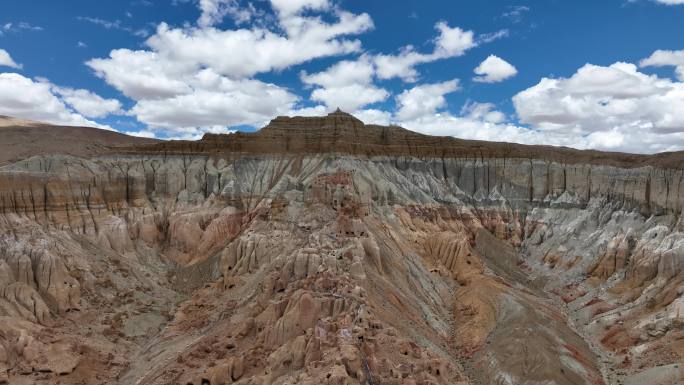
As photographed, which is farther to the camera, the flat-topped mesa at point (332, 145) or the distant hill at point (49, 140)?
the distant hill at point (49, 140)

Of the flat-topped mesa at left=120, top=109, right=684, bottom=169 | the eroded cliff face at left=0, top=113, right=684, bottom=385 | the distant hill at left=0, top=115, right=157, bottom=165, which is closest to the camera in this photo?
the eroded cliff face at left=0, top=113, right=684, bottom=385

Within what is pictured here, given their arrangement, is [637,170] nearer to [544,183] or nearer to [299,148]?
[544,183]

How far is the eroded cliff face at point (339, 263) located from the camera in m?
30.8

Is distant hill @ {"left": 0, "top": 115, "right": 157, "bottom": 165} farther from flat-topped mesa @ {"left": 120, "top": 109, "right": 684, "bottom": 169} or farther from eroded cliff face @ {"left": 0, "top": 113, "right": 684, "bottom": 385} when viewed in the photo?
eroded cliff face @ {"left": 0, "top": 113, "right": 684, "bottom": 385}

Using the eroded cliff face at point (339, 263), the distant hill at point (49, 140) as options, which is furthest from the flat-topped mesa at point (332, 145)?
the distant hill at point (49, 140)

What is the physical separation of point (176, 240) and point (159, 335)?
17987 millimetres

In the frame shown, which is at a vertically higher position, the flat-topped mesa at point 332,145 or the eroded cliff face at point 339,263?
the flat-topped mesa at point 332,145

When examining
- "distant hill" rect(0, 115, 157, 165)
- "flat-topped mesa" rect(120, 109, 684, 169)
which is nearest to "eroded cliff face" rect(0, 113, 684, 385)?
"flat-topped mesa" rect(120, 109, 684, 169)

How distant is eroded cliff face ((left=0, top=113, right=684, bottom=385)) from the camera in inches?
1213

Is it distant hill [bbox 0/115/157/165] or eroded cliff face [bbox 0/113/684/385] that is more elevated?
distant hill [bbox 0/115/157/165]

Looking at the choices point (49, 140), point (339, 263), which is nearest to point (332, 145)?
point (339, 263)

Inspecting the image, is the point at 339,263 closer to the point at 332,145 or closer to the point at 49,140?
the point at 332,145

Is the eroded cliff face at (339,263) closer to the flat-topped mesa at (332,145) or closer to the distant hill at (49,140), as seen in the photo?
the flat-topped mesa at (332,145)

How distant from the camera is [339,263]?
3716 centimetres
